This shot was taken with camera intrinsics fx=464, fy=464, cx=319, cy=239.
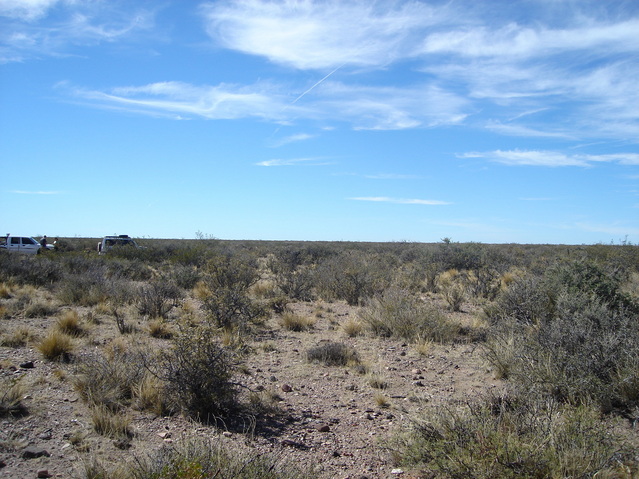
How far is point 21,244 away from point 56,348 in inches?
992

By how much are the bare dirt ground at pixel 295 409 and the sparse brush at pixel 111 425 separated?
0.30ft

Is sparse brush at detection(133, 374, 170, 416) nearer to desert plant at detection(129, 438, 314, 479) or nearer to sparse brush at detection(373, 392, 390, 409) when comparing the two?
desert plant at detection(129, 438, 314, 479)

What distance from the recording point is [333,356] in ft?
26.7

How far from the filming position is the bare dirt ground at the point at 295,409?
4.42 meters

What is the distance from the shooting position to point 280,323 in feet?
36.8

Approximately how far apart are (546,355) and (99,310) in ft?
32.5

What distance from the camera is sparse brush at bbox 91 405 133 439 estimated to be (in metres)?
4.80

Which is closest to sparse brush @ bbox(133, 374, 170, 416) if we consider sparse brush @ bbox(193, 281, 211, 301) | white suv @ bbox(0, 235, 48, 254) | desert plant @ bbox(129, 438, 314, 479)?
desert plant @ bbox(129, 438, 314, 479)

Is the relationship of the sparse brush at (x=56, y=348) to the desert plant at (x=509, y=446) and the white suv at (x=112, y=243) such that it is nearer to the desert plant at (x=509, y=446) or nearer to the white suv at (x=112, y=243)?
the desert plant at (x=509, y=446)

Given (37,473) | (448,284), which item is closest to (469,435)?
(37,473)

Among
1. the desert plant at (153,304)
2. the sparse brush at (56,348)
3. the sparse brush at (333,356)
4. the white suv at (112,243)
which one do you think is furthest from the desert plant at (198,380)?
the white suv at (112,243)

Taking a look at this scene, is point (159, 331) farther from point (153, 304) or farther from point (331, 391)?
point (331, 391)

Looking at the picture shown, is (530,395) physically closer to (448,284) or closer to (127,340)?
(127,340)

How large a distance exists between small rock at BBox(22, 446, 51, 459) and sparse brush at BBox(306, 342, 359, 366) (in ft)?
14.8
